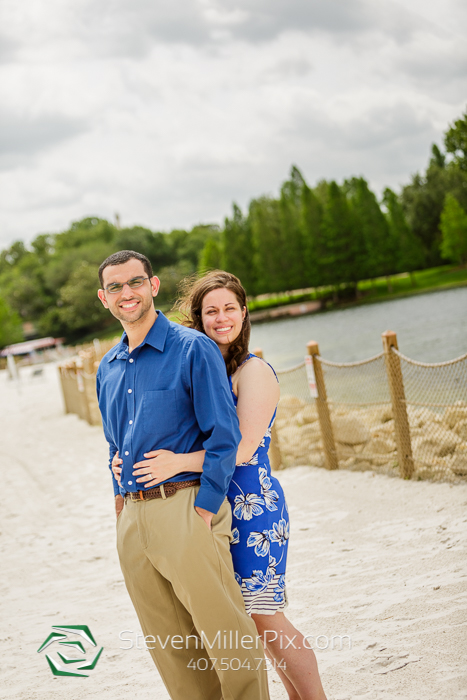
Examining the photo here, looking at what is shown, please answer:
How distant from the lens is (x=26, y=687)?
130 inches

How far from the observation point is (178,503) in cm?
221

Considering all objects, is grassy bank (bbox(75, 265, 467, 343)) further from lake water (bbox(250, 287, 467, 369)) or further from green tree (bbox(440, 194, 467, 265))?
lake water (bbox(250, 287, 467, 369))

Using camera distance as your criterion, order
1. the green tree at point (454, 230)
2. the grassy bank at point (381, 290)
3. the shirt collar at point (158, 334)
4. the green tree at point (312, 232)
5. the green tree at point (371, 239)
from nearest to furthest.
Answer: the shirt collar at point (158, 334) → the green tree at point (454, 230) → the grassy bank at point (381, 290) → the green tree at point (371, 239) → the green tree at point (312, 232)

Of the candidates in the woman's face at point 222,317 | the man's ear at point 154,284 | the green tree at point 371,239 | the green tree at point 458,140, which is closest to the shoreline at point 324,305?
the green tree at point 371,239

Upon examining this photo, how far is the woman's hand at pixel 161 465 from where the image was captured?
219cm

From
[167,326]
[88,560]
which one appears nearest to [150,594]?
[167,326]

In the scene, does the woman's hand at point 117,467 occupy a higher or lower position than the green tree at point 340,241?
lower

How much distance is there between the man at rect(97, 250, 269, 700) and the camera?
216 cm

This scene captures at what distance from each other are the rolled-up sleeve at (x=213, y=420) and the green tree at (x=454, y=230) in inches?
2491

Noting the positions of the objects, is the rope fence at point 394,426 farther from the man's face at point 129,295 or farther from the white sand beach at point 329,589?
the man's face at point 129,295

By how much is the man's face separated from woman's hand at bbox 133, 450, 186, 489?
535 millimetres

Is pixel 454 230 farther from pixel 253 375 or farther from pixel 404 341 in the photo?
pixel 253 375

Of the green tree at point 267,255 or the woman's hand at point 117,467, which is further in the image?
the green tree at point 267,255

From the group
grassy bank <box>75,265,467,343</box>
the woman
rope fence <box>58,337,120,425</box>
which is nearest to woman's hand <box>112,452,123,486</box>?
the woman
